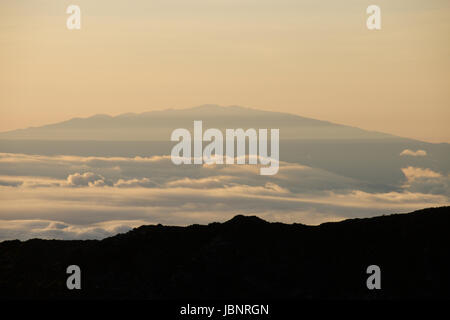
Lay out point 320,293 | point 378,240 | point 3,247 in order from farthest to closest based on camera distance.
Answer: point 3,247 → point 378,240 → point 320,293

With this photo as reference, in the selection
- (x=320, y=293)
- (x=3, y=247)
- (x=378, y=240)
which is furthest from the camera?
(x=3, y=247)

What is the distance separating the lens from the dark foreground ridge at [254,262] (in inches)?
2157

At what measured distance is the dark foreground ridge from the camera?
54.8 metres

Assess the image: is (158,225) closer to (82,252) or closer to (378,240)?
(82,252)

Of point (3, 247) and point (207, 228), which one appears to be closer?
point (207, 228)

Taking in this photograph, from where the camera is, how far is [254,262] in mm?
56562

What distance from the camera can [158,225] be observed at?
62500 mm

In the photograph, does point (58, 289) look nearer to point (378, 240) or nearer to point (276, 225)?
point (276, 225)
